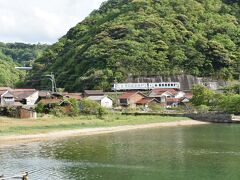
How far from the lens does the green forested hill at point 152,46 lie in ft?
321

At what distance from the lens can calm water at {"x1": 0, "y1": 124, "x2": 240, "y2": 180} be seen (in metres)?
26.8

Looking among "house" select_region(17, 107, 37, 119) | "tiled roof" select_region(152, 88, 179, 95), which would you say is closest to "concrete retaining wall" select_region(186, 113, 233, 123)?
"tiled roof" select_region(152, 88, 179, 95)

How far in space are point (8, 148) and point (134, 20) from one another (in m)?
86.0

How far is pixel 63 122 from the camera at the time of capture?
52.2m

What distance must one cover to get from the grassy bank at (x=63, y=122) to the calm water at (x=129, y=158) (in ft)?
14.6

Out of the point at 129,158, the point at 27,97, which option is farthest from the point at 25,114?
the point at 129,158

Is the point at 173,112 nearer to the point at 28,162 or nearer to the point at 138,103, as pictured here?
the point at 138,103

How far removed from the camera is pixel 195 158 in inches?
1272

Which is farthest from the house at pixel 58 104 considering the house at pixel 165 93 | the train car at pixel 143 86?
the train car at pixel 143 86

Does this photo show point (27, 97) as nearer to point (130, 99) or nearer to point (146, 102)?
point (130, 99)

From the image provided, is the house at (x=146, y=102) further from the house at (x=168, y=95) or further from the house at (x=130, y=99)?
the house at (x=168, y=95)

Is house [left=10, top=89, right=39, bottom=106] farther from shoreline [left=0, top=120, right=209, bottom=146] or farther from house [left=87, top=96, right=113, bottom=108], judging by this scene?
shoreline [left=0, top=120, right=209, bottom=146]

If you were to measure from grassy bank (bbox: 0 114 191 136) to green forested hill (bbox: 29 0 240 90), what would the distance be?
31275mm

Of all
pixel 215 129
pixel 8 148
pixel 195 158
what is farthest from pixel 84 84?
pixel 195 158
